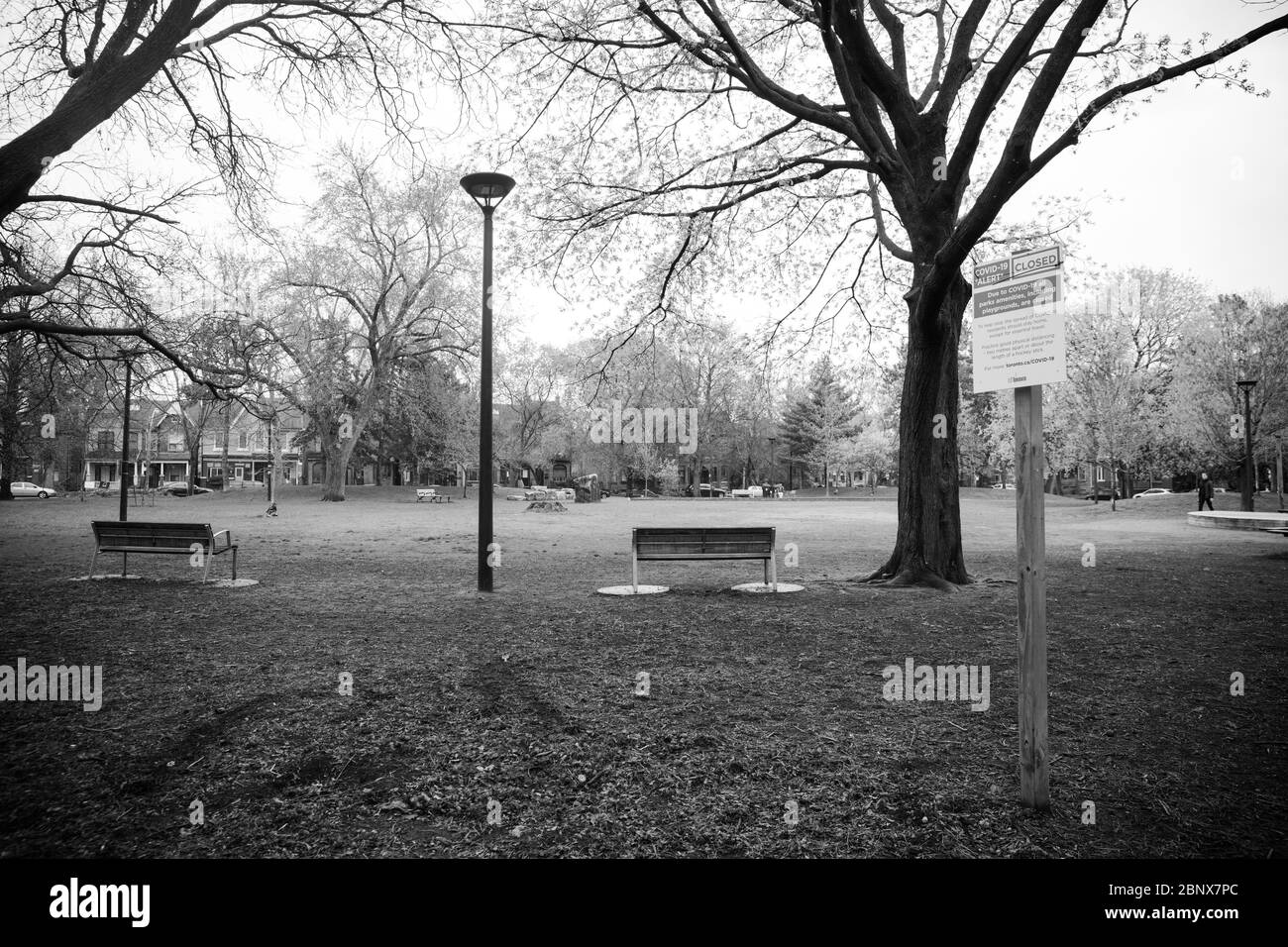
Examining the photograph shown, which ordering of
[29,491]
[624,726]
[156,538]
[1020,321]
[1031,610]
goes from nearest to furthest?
[1020,321] → [1031,610] → [624,726] → [156,538] → [29,491]

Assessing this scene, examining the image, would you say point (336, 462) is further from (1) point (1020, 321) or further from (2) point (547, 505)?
(1) point (1020, 321)

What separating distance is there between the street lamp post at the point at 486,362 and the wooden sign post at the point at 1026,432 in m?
6.85

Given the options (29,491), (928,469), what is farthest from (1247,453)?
(29,491)

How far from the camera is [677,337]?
1359 cm

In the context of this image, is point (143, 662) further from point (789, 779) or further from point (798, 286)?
point (798, 286)

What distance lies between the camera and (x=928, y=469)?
10.1 m

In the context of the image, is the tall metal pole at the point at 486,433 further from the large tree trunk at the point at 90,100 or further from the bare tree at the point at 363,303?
the bare tree at the point at 363,303

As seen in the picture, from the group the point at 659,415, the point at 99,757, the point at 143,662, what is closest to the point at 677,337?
the point at 143,662

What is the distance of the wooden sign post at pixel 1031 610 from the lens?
338cm

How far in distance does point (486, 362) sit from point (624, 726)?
20.5ft

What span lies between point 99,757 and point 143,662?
7.43 ft

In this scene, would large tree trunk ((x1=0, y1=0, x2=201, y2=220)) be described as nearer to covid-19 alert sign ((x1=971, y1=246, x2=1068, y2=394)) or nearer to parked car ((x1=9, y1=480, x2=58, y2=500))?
covid-19 alert sign ((x1=971, y1=246, x2=1068, y2=394))
